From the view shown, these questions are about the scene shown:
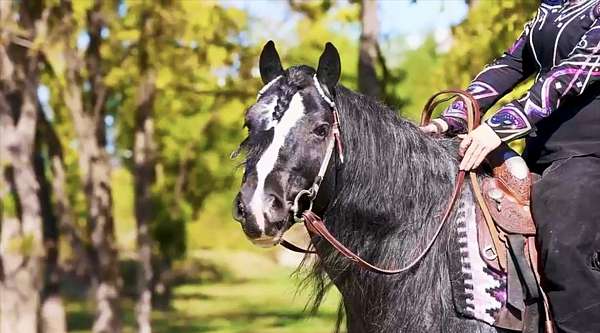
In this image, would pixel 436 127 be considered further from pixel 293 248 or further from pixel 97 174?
pixel 97 174

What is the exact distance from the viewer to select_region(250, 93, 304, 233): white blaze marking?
339 cm

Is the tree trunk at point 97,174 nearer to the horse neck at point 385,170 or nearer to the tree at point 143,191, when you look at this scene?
the tree at point 143,191

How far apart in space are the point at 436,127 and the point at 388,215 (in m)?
0.57

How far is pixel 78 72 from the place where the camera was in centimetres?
1384

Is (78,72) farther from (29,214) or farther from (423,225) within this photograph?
(423,225)

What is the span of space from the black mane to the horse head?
0.14 meters

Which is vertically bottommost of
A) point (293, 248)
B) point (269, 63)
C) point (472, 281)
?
point (472, 281)

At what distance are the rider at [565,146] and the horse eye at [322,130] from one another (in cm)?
59

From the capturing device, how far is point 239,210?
341 cm

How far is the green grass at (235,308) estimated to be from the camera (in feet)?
83.8

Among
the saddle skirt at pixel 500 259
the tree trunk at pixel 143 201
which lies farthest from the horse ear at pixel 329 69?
the tree trunk at pixel 143 201

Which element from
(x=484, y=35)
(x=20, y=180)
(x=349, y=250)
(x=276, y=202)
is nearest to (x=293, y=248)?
(x=349, y=250)

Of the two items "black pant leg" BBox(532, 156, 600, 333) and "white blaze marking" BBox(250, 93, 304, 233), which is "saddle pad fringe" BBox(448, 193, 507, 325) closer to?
"black pant leg" BBox(532, 156, 600, 333)

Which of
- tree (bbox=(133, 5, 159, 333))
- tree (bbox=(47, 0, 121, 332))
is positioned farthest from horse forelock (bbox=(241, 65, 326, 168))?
tree (bbox=(133, 5, 159, 333))
